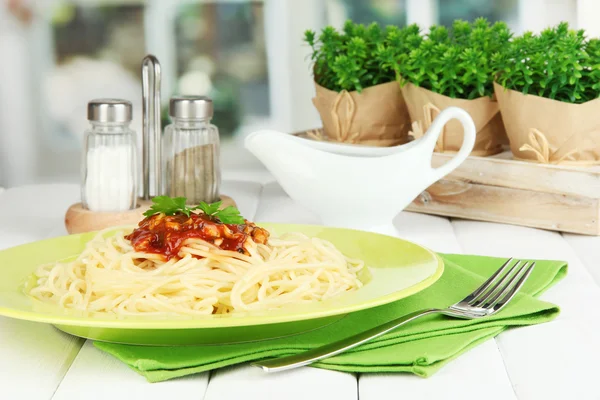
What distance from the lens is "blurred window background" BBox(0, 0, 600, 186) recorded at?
9.07 feet

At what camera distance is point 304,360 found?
940 millimetres

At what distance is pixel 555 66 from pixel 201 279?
35.8 inches

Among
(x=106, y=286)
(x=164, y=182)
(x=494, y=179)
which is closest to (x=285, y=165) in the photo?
(x=164, y=182)

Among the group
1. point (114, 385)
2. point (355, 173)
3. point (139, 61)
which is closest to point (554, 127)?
point (355, 173)

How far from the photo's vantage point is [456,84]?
184 centimetres

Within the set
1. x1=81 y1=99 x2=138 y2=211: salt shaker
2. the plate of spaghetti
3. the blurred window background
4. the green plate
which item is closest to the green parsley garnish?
the plate of spaghetti

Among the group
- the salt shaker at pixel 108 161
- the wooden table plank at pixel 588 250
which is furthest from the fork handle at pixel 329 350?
the salt shaker at pixel 108 161

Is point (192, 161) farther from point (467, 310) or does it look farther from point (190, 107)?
point (467, 310)

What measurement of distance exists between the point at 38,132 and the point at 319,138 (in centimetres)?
121

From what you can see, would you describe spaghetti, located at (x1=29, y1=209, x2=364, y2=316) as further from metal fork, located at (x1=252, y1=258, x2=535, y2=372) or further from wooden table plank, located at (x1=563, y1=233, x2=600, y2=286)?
wooden table plank, located at (x1=563, y1=233, x2=600, y2=286)

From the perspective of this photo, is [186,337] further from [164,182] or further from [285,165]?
[164,182]

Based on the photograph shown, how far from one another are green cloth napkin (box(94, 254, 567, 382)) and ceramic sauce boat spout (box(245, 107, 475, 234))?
0.39m

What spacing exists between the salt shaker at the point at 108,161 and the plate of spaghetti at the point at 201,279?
328mm

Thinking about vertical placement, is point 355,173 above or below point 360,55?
below
